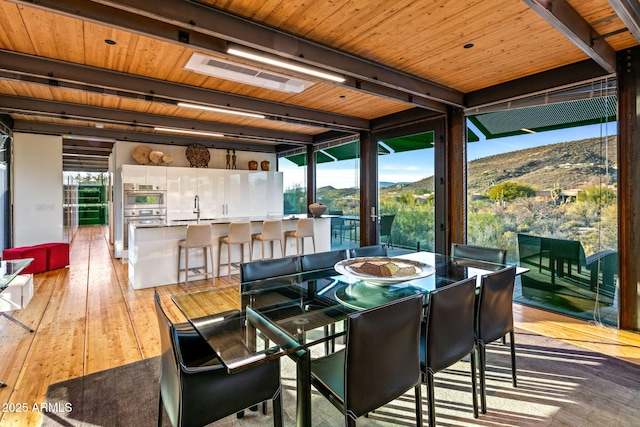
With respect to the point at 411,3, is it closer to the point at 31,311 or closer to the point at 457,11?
the point at 457,11

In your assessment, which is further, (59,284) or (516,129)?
(59,284)

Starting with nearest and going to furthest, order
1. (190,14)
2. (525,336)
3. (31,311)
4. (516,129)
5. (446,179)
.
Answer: (190,14)
(525,336)
(31,311)
(516,129)
(446,179)

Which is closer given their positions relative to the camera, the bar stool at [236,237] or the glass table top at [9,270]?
the glass table top at [9,270]

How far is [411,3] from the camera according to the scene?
236cm

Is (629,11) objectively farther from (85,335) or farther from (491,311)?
(85,335)

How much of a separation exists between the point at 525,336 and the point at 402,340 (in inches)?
91.1

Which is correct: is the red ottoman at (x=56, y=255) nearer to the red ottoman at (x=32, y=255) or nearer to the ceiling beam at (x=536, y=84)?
the red ottoman at (x=32, y=255)

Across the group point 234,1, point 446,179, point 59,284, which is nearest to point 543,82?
point 446,179

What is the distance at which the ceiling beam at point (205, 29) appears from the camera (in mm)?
2117

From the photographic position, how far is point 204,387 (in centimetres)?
143

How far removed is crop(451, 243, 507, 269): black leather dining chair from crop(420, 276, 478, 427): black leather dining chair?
1.12m

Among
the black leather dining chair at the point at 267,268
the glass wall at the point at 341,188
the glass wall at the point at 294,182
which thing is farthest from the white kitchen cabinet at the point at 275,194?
the black leather dining chair at the point at 267,268

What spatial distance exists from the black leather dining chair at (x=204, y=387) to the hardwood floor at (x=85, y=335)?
4.15 ft

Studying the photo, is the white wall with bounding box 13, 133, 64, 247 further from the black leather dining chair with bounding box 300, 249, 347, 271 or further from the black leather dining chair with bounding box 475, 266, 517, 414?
the black leather dining chair with bounding box 475, 266, 517, 414
